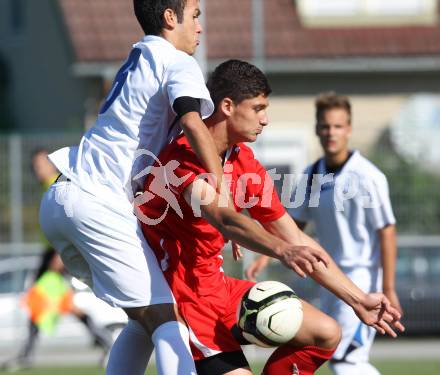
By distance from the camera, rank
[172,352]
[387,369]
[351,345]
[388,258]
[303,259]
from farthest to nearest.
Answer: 1. [387,369]
2. [388,258]
3. [351,345]
4. [172,352]
5. [303,259]

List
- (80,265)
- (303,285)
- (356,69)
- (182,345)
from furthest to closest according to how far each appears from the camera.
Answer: (356,69), (303,285), (80,265), (182,345)

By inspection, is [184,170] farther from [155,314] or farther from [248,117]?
[155,314]

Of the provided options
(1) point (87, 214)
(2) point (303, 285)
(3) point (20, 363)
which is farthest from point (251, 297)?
(2) point (303, 285)

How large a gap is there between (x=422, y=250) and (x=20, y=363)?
5.95 metres

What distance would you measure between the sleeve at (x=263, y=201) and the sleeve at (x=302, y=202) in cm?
175

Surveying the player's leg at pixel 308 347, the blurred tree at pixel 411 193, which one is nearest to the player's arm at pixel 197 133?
the player's leg at pixel 308 347

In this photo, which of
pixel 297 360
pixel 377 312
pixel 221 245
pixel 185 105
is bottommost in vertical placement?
pixel 297 360

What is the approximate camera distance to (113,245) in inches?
224

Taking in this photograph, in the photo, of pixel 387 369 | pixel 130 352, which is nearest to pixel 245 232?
pixel 130 352

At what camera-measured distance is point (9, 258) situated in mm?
16047

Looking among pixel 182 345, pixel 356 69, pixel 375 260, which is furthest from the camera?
pixel 356 69

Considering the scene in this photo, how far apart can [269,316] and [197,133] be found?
93 centimetres

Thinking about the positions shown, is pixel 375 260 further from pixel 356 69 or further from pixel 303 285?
pixel 356 69

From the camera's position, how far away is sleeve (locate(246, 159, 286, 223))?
604 cm
